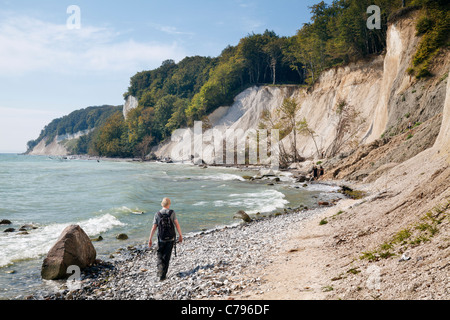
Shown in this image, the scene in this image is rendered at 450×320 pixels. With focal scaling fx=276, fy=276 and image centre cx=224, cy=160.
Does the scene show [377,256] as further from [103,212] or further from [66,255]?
[103,212]

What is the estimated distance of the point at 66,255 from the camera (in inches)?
344

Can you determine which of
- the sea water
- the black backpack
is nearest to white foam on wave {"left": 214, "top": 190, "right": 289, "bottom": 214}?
the sea water

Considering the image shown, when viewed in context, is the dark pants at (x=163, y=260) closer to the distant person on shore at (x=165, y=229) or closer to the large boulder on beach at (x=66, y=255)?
the distant person on shore at (x=165, y=229)

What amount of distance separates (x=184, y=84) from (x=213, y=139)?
57348mm

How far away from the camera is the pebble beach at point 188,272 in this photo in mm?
6688

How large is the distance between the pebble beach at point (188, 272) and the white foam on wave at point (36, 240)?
319cm

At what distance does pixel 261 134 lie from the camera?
173 ft

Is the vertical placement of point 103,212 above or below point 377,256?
below

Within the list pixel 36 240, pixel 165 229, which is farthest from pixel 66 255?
pixel 36 240

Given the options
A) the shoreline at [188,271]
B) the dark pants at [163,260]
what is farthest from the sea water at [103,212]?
the dark pants at [163,260]

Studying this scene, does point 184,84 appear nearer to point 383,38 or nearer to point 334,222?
point 383,38

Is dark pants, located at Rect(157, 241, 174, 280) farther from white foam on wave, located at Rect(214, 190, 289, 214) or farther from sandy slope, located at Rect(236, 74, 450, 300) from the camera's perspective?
white foam on wave, located at Rect(214, 190, 289, 214)

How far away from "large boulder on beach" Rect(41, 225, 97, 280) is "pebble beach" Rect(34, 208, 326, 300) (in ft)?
1.14

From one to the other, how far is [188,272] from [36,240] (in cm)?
850
